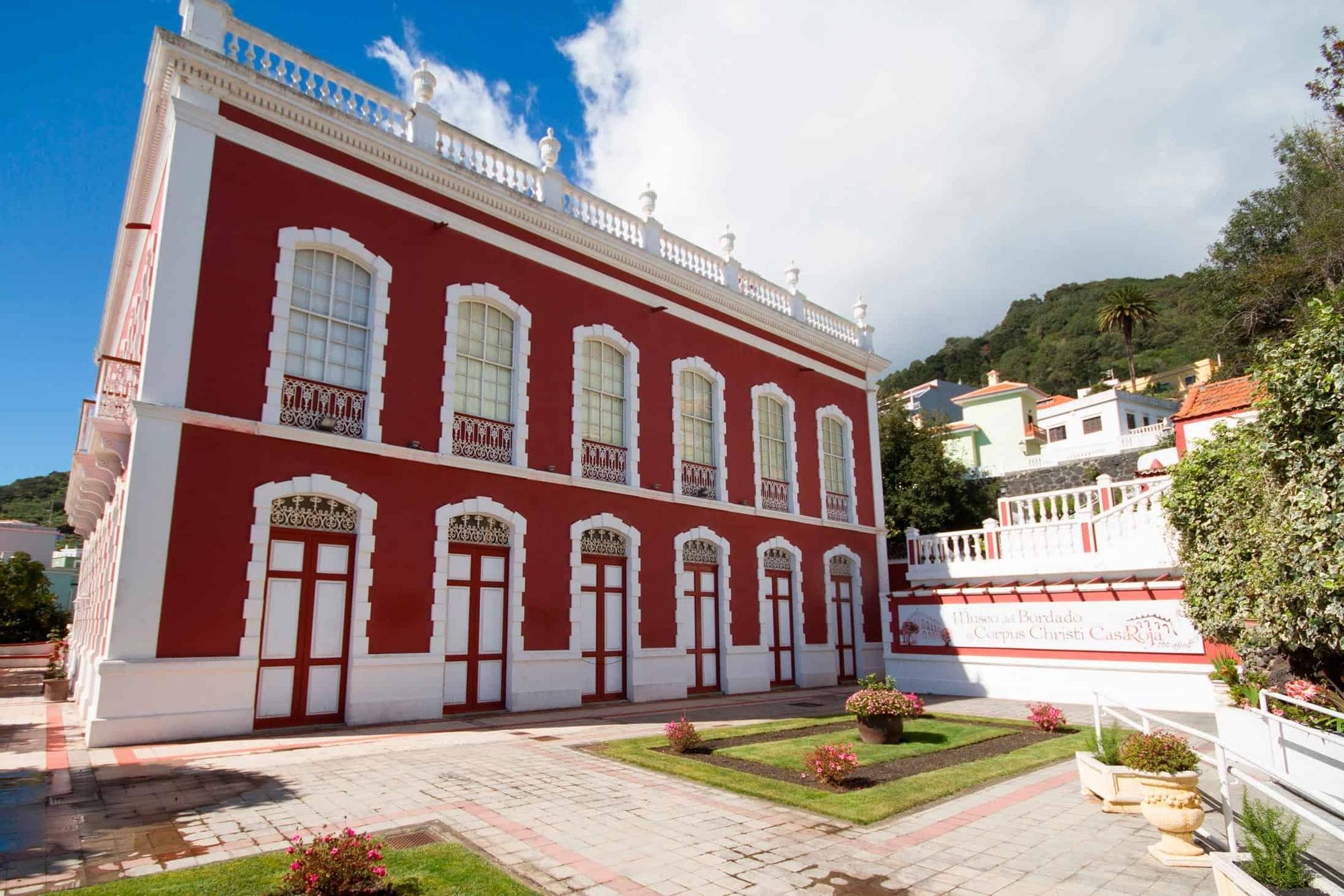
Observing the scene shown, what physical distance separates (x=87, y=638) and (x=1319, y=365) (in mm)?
18909

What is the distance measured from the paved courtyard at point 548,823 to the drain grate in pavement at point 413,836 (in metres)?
0.15

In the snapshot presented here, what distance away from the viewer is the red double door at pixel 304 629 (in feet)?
34.6

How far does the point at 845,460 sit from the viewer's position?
21922 millimetres

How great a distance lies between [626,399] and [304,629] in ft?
25.0

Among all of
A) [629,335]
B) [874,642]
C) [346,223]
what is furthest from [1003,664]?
[346,223]

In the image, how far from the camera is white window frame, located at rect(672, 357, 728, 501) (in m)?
17.0

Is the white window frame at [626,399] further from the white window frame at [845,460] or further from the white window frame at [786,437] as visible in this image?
the white window frame at [845,460]

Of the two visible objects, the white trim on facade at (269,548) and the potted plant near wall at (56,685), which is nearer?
the white trim on facade at (269,548)

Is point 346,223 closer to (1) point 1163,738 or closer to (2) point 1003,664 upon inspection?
(1) point 1163,738

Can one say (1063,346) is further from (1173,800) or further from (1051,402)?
(1173,800)

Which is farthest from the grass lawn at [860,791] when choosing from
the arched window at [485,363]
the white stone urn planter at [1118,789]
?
the arched window at [485,363]

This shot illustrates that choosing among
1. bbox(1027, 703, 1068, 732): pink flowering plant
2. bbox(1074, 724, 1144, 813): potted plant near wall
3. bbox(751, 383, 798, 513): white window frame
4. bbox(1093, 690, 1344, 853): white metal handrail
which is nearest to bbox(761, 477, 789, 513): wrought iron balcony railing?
bbox(751, 383, 798, 513): white window frame

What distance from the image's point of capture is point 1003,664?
16.5 metres

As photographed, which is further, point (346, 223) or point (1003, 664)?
point (1003, 664)
